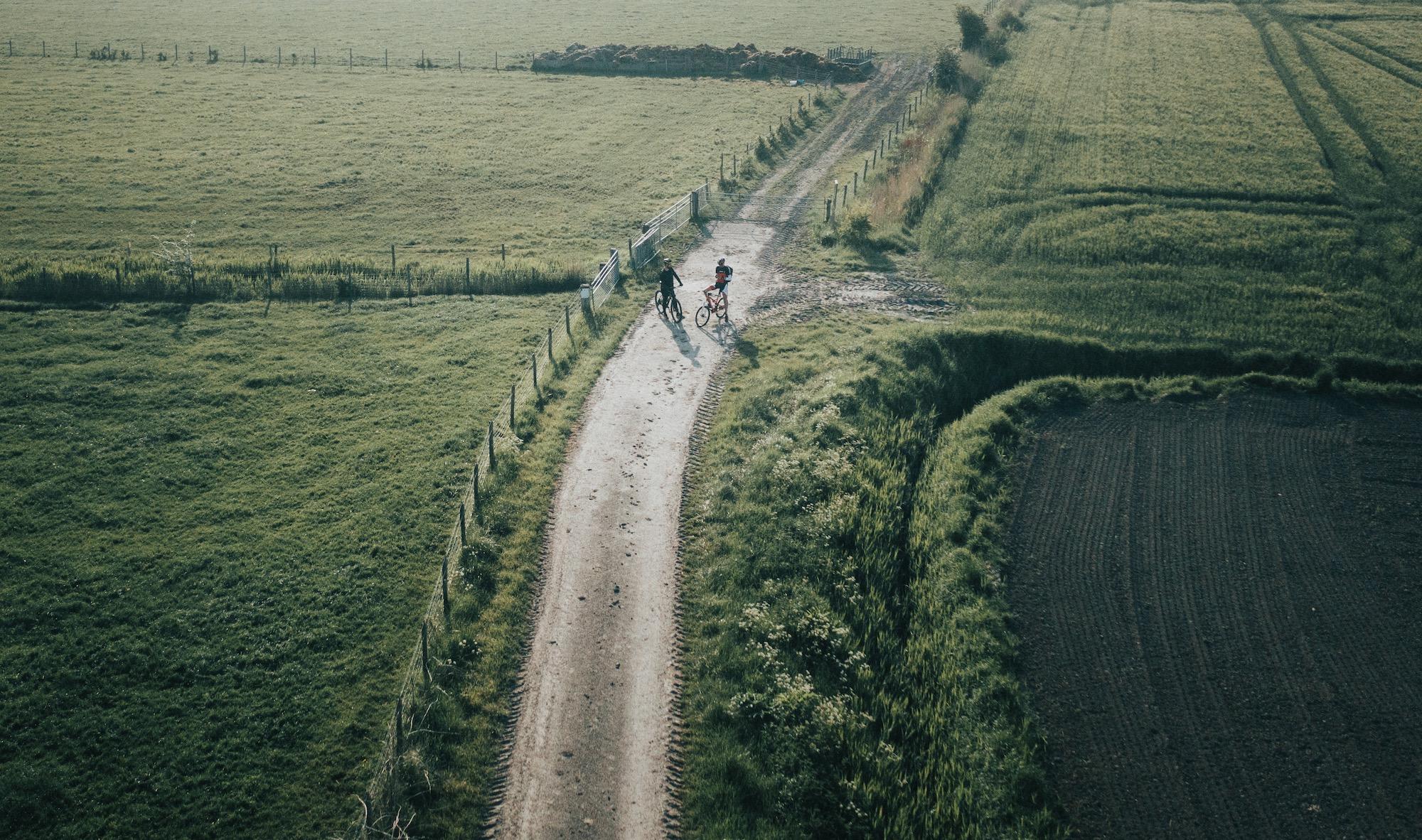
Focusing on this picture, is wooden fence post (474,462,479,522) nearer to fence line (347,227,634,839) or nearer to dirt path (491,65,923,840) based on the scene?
fence line (347,227,634,839)

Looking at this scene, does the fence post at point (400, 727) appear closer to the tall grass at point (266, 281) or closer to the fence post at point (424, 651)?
the fence post at point (424, 651)

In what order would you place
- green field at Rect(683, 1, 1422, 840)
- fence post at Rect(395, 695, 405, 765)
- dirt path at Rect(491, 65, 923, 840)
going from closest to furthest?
dirt path at Rect(491, 65, 923, 840) < fence post at Rect(395, 695, 405, 765) < green field at Rect(683, 1, 1422, 840)

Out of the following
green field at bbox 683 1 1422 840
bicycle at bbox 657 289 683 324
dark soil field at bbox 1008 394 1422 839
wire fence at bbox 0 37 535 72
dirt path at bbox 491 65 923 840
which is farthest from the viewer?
wire fence at bbox 0 37 535 72

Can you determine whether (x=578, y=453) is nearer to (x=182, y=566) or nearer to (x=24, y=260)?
(x=182, y=566)

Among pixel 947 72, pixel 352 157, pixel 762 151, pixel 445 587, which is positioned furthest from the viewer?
pixel 947 72

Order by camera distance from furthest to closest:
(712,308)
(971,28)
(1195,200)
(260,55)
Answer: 1. (260,55)
2. (971,28)
3. (1195,200)
4. (712,308)

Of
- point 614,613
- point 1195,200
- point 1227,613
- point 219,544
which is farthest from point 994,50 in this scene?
point 219,544

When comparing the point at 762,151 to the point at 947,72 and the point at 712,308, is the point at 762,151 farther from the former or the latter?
the point at 712,308

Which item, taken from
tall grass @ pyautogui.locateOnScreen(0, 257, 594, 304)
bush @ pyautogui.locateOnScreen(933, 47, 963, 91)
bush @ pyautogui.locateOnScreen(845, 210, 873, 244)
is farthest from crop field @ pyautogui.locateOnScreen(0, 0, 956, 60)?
bush @ pyautogui.locateOnScreen(845, 210, 873, 244)
